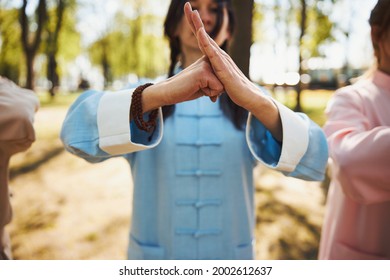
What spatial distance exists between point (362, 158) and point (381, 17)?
451mm

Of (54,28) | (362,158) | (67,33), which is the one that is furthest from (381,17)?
(67,33)

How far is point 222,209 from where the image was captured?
1.16 meters

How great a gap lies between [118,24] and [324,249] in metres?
15.7

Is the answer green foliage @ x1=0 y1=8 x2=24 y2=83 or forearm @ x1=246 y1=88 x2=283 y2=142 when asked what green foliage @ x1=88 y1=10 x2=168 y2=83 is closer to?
green foliage @ x1=0 y1=8 x2=24 y2=83

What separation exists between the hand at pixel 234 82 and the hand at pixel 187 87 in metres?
0.02

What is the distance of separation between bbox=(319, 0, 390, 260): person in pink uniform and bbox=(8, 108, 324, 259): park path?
150cm

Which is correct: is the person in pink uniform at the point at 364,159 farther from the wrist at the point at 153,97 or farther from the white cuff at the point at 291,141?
the wrist at the point at 153,97

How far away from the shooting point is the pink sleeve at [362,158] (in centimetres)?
88

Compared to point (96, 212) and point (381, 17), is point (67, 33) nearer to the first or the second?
point (96, 212)

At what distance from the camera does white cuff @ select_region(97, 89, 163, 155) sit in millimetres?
861

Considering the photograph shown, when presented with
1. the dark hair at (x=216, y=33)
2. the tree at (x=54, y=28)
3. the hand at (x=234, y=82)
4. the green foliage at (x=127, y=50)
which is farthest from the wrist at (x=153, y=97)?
the green foliage at (x=127, y=50)

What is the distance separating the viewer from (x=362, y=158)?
2.94ft

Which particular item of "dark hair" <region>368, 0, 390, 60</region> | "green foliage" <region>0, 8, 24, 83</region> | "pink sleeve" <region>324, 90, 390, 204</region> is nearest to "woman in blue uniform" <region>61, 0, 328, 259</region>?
"pink sleeve" <region>324, 90, 390, 204</region>
